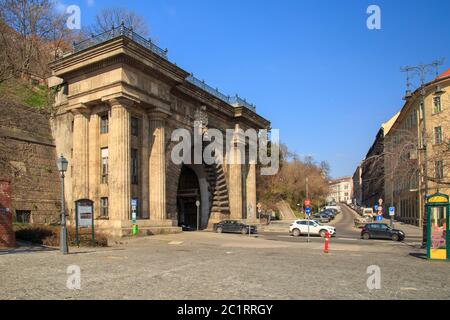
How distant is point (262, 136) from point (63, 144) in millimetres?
28664

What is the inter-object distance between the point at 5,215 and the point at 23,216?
1357cm

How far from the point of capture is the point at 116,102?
96.2 ft

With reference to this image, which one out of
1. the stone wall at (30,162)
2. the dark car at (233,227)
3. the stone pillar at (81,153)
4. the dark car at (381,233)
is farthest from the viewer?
the dark car at (233,227)

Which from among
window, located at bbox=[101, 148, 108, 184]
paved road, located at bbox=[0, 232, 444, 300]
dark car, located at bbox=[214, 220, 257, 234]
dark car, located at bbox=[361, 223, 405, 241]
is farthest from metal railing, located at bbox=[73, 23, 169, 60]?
dark car, located at bbox=[361, 223, 405, 241]

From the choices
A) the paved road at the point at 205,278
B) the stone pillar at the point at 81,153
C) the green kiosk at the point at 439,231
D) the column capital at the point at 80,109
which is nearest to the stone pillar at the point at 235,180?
the stone pillar at the point at 81,153

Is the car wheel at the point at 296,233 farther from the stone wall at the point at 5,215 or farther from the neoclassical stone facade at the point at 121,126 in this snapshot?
the stone wall at the point at 5,215

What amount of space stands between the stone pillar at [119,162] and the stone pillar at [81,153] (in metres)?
3.08

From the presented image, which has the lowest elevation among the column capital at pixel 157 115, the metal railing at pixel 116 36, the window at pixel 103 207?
the window at pixel 103 207

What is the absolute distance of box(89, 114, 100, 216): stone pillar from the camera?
31.2m

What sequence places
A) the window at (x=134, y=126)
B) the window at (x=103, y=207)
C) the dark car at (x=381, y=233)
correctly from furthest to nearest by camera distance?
the dark car at (x=381, y=233), the window at (x=134, y=126), the window at (x=103, y=207)

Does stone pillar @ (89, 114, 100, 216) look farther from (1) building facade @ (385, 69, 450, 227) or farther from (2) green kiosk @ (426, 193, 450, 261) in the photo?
(2) green kiosk @ (426, 193, 450, 261)

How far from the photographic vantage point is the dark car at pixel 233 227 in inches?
1526

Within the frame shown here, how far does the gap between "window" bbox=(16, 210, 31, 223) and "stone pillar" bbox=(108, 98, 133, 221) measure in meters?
6.75
